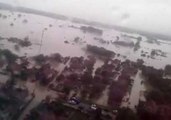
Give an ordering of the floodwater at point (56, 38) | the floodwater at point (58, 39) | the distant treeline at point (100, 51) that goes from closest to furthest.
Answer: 1. the floodwater at point (58, 39)
2. the floodwater at point (56, 38)
3. the distant treeline at point (100, 51)

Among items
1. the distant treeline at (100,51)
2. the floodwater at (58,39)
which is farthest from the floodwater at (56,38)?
the distant treeline at (100,51)

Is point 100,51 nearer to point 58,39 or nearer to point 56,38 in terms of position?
point 58,39

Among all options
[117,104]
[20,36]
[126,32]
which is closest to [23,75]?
[117,104]

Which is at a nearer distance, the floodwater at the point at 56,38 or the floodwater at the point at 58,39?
the floodwater at the point at 58,39

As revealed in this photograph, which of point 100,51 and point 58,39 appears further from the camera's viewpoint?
point 58,39

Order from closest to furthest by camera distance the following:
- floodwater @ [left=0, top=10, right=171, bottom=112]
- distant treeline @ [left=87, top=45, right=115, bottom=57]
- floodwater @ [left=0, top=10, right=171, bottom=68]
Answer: floodwater @ [left=0, top=10, right=171, bottom=112] < floodwater @ [left=0, top=10, right=171, bottom=68] < distant treeline @ [left=87, top=45, right=115, bottom=57]

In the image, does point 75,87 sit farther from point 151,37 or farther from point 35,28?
point 151,37

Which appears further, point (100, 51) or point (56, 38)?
point (56, 38)

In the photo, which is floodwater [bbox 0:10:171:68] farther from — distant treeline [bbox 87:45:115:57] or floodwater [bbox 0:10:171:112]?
distant treeline [bbox 87:45:115:57]

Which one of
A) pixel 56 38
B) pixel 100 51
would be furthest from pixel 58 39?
pixel 100 51

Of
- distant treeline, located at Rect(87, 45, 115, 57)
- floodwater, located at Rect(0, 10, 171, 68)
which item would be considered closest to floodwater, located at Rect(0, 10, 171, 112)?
floodwater, located at Rect(0, 10, 171, 68)

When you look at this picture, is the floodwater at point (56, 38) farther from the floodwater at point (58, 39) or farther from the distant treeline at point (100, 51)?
the distant treeline at point (100, 51)
